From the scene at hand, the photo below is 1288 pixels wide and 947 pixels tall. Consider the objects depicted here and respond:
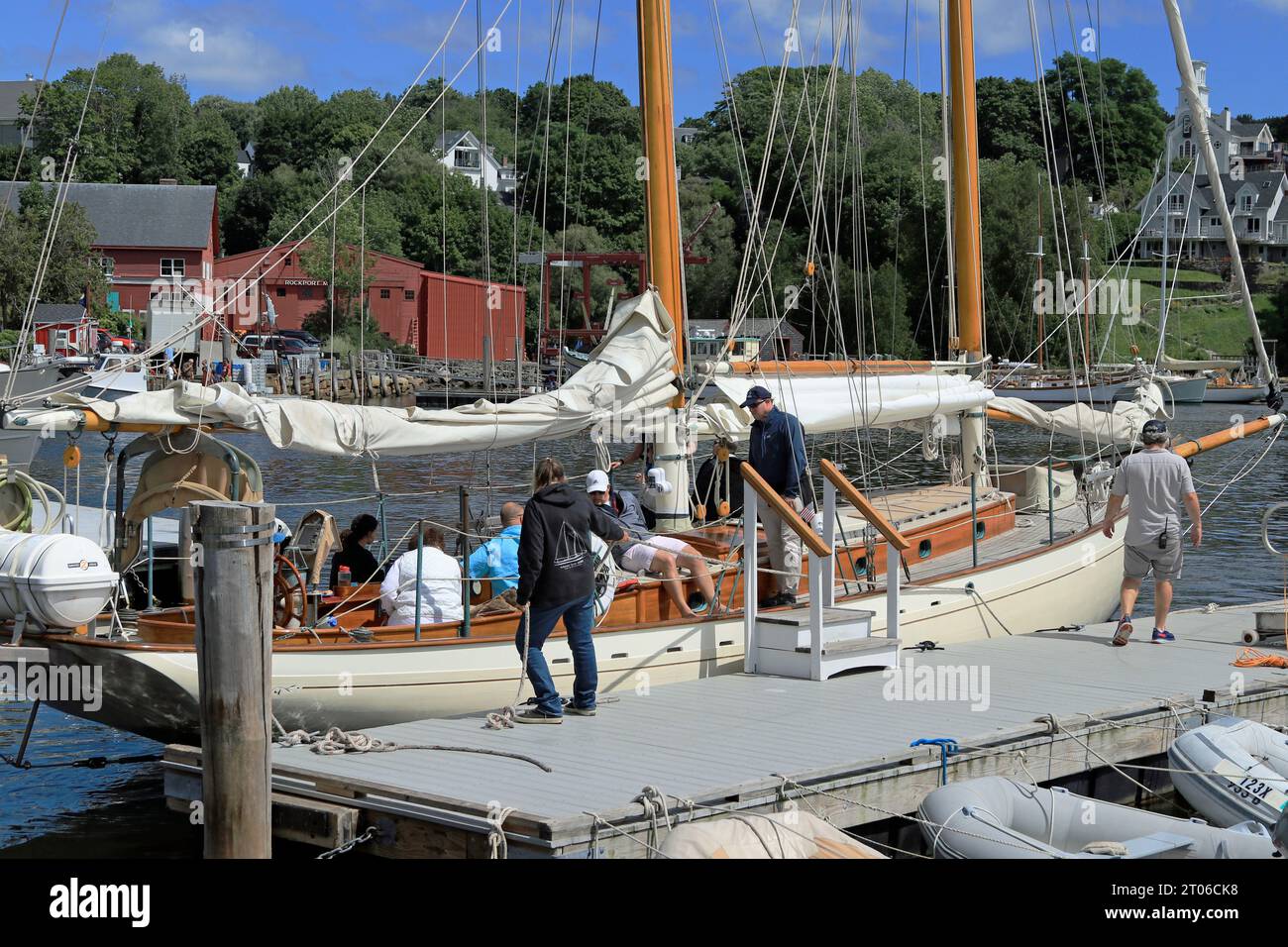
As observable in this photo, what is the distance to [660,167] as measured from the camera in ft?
49.2

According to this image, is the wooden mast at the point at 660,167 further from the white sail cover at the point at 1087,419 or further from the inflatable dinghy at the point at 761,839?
the inflatable dinghy at the point at 761,839

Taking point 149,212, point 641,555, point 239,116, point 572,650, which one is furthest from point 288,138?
point 572,650

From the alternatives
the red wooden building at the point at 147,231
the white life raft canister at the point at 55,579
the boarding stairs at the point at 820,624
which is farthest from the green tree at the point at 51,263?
the boarding stairs at the point at 820,624

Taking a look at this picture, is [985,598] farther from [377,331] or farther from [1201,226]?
[1201,226]

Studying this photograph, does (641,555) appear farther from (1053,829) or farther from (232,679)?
(232,679)

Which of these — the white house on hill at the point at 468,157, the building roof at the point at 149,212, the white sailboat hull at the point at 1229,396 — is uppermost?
the white house on hill at the point at 468,157

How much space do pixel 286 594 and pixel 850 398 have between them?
719 cm

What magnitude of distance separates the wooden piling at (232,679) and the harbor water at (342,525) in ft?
12.2

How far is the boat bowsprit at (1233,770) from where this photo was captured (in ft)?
33.6

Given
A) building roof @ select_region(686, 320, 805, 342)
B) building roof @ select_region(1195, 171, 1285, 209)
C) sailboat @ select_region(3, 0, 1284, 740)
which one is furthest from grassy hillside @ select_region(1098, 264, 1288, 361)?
sailboat @ select_region(3, 0, 1284, 740)

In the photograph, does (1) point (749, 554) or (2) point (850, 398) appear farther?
(2) point (850, 398)
